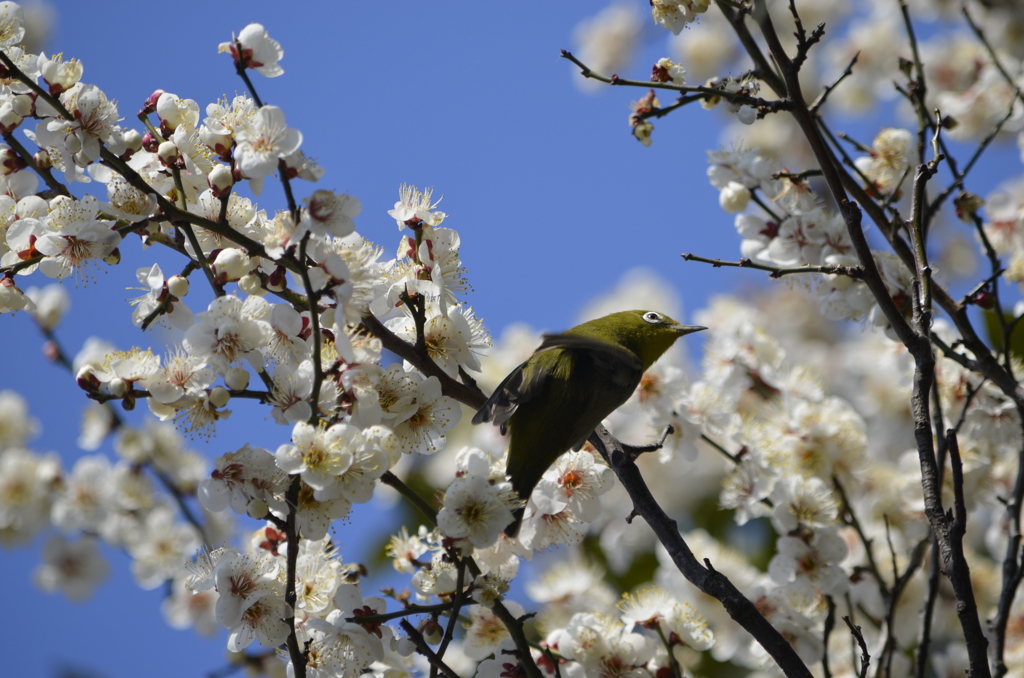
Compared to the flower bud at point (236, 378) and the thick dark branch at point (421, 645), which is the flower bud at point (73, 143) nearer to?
the flower bud at point (236, 378)

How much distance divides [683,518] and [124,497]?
7.13ft

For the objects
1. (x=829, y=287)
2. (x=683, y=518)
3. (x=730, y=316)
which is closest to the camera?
(x=829, y=287)

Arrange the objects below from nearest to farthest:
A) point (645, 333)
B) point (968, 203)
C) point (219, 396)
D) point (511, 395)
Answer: point (219, 396) → point (511, 395) → point (968, 203) → point (645, 333)

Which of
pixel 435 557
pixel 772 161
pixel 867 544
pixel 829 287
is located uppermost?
pixel 772 161

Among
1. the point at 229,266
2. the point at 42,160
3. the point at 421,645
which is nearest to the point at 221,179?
the point at 229,266

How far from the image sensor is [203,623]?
2.92 meters

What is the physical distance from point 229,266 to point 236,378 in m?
0.16

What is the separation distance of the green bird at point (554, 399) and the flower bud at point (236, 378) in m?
0.38

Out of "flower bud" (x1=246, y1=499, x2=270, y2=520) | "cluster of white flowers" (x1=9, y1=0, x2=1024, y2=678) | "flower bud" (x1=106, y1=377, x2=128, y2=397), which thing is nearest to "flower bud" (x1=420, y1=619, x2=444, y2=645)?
"cluster of white flowers" (x1=9, y1=0, x2=1024, y2=678)

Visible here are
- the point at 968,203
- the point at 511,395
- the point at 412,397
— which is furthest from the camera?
the point at 968,203

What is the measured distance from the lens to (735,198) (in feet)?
5.98

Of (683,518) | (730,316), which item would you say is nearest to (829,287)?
(730,316)

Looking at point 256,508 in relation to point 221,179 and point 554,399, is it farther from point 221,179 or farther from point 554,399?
point 554,399

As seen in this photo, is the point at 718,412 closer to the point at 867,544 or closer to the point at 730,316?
the point at 867,544
